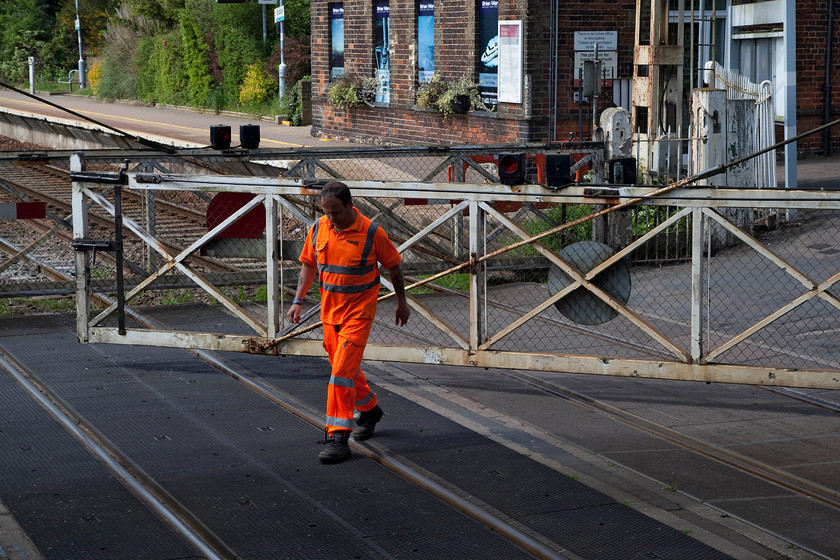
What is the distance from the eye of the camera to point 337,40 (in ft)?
90.2

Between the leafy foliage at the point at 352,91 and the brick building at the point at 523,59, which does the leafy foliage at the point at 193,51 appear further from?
the brick building at the point at 523,59

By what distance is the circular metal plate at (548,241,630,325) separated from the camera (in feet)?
25.4

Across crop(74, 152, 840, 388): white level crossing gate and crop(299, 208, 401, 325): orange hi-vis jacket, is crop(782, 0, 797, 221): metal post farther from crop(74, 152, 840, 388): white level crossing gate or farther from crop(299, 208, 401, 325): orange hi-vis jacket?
crop(299, 208, 401, 325): orange hi-vis jacket

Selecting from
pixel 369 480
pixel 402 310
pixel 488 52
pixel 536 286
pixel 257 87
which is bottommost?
pixel 369 480

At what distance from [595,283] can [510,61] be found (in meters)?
13.8

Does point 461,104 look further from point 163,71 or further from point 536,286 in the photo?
point 163,71

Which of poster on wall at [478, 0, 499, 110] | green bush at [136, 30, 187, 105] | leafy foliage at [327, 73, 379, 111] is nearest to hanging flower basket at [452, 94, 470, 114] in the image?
poster on wall at [478, 0, 499, 110]

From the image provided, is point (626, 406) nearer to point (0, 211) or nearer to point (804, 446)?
point (804, 446)

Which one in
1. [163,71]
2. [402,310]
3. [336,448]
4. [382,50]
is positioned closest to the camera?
[336,448]

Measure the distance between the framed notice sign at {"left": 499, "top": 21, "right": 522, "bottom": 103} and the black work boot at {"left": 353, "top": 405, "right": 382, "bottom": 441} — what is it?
13997mm

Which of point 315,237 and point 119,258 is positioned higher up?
point 315,237

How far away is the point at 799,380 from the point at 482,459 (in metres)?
2.01

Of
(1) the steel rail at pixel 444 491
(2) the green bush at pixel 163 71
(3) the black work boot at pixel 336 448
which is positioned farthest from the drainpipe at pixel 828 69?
(2) the green bush at pixel 163 71

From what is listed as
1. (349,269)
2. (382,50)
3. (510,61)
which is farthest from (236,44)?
(349,269)
